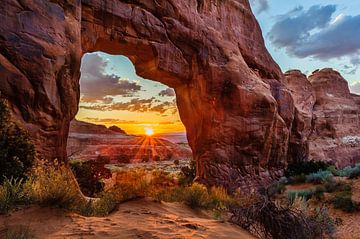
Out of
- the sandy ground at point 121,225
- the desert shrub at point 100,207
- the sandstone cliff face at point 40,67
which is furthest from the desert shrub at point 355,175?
the sandstone cliff face at point 40,67

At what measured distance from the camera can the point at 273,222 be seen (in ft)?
20.3

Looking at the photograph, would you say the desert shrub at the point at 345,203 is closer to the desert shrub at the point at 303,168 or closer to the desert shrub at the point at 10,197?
the desert shrub at the point at 303,168

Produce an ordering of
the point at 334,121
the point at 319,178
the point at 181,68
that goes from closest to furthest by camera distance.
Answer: the point at 181,68 → the point at 319,178 → the point at 334,121

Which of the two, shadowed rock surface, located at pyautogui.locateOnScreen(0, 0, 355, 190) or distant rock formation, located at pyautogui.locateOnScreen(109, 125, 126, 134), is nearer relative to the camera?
shadowed rock surface, located at pyautogui.locateOnScreen(0, 0, 355, 190)

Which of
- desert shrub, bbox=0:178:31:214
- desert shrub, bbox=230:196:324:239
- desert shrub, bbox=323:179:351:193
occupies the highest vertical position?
desert shrub, bbox=0:178:31:214

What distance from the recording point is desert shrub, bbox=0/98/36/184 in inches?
252

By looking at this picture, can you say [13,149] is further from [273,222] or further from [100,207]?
[273,222]

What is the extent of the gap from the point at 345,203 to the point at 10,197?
10104 millimetres

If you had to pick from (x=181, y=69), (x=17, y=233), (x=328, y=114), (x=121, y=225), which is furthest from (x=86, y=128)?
(x=17, y=233)

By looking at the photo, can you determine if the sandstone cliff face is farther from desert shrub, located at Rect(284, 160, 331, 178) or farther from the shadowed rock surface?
desert shrub, located at Rect(284, 160, 331, 178)

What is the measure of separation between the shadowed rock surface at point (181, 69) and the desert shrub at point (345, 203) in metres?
5.37

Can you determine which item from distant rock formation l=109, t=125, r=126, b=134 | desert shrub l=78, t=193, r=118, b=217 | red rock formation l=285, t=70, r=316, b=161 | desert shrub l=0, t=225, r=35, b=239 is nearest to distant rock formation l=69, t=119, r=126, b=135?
distant rock formation l=109, t=125, r=126, b=134

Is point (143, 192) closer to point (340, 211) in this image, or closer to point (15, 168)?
point (15, 168)

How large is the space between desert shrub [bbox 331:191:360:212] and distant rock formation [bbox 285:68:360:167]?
51.6 ft
